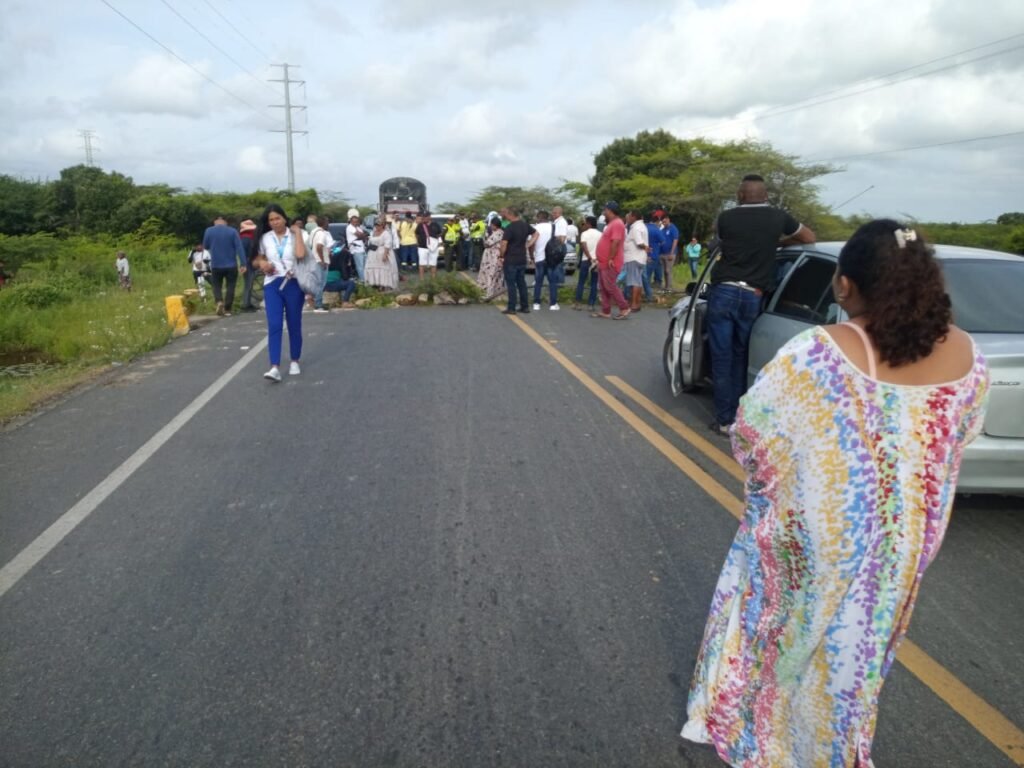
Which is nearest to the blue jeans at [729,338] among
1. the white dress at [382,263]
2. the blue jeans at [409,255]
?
the white dress at [382,263]

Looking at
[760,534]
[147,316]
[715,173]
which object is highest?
[715,173]

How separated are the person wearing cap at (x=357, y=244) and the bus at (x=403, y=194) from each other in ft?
48.2

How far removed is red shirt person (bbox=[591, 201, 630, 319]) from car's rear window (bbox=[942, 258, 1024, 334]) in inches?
304

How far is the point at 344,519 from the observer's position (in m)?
4.90

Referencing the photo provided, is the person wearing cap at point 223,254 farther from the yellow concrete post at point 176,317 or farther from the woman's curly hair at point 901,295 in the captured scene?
the woman's curly hair at point 901,295

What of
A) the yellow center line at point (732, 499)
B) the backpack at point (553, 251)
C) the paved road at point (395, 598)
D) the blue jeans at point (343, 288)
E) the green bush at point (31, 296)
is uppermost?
the backpack at point (553, 251)

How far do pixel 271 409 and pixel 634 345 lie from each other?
17.1ft

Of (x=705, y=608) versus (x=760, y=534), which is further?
(x=705, y=608)

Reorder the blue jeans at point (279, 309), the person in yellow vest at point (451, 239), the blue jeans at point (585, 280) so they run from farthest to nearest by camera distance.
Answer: the person in yellow vest at point (451, 239)
the blue jeans at point (585, 280)
the blue jeans at point (279, 309)

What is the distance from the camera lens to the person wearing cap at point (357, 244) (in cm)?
1853

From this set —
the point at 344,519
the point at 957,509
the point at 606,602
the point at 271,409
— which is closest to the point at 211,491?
the point at 344,519

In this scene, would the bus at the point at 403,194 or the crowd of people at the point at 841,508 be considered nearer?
the crowd of people at the point at 841,508

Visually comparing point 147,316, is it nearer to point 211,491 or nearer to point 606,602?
point 211,491

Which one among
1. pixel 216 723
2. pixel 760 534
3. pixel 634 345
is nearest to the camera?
pixel 760 534
